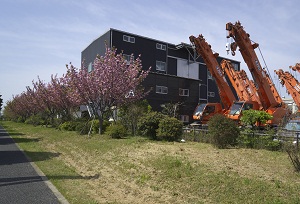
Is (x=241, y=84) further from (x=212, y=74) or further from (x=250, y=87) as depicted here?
(x=212, y=74)

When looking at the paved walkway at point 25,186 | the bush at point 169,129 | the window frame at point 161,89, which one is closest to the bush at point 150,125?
the bush at point 169,129

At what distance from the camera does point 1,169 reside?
10531 mm

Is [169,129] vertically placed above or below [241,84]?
below

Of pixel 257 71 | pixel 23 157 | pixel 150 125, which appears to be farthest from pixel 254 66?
pixel 23 157

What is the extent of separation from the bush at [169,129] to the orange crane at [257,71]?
889 cm

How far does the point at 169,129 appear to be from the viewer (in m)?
16.2

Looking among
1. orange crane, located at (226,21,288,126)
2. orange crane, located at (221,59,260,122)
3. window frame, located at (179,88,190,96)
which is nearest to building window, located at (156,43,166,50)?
window frame, located at (179,88,190,96)

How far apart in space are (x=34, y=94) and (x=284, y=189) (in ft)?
126

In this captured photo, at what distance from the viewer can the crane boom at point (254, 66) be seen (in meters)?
22.6

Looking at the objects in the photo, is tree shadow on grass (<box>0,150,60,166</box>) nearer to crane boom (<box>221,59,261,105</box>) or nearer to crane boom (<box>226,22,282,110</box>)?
crane boom (<box>226,22,282,110</box>)

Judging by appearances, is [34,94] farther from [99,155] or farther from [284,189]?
[284,189]

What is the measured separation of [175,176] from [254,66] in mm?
17113

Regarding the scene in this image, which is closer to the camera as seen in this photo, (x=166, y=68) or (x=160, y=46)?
(x=160, y=46)

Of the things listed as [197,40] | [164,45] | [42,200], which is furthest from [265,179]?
[164,45]
